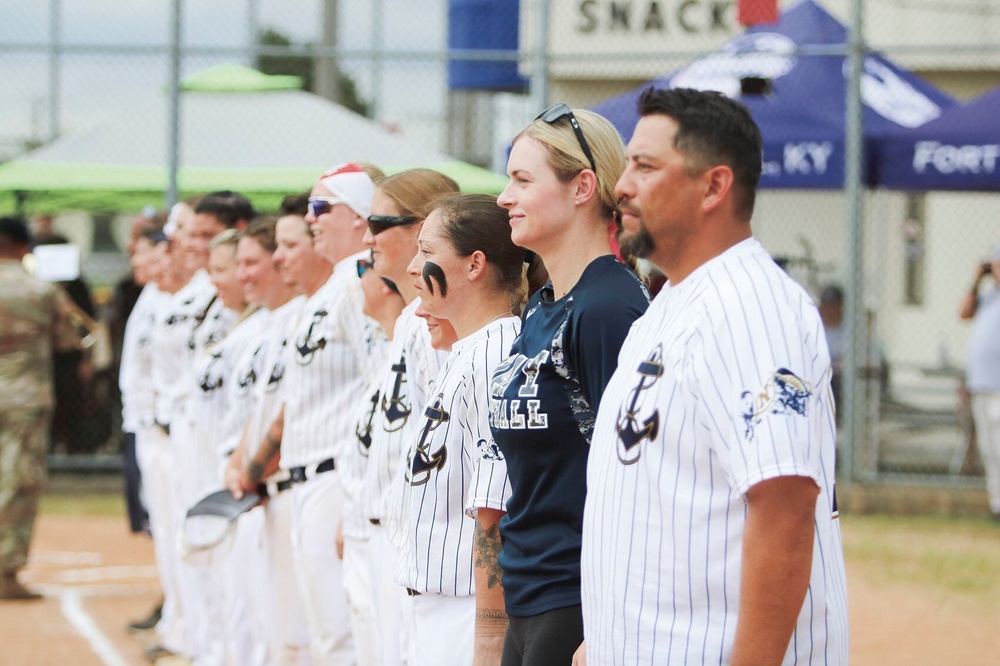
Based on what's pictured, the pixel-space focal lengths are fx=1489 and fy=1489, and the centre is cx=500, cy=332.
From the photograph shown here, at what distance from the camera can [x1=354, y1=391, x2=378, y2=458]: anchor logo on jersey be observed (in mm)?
4598

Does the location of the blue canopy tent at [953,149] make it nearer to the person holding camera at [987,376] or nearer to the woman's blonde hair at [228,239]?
the person holding camera at [987,376]

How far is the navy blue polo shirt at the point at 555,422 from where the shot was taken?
298cm

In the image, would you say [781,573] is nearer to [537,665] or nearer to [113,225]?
[537,665]

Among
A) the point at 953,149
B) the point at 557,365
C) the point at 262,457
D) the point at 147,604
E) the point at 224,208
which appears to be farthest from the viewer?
the point at 953,149

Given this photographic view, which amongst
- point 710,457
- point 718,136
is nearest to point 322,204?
point 718,136

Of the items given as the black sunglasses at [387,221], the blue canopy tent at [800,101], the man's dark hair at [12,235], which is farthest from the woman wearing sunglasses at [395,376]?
the blue canopy tent at [800,101]

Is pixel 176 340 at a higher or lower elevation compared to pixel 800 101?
lower

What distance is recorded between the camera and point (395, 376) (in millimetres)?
4430

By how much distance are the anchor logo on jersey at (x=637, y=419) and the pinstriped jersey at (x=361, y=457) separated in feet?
6.72

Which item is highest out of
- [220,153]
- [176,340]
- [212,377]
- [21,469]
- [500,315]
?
[220,153]

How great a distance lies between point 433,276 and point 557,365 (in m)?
0.76

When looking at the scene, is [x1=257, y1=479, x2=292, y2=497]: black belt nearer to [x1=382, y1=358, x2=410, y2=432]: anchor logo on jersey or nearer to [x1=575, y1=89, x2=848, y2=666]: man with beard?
[x1=382, y1=358, x2=410, y2=432]: anchor logo on jersey

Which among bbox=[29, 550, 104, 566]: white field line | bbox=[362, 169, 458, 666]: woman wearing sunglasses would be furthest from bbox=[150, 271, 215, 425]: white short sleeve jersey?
bbox=[362, 169, 458, 666]: woman wearing sunglasses

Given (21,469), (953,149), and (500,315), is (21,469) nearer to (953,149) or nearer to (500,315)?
(500,315)
